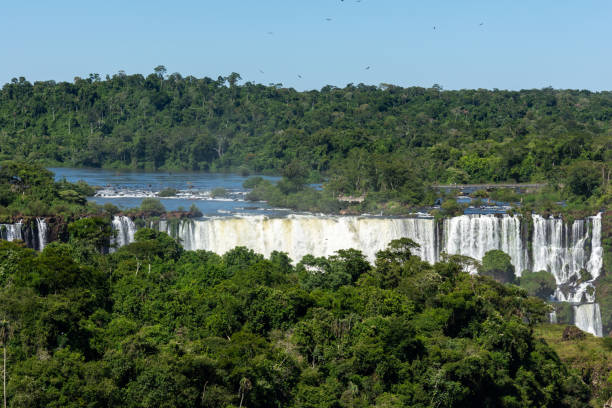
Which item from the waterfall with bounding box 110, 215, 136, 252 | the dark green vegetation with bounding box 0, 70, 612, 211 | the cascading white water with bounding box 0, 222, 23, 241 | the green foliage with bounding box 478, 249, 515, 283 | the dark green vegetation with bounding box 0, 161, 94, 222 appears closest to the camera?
the cascading white water with bounding box 0, 222, 23, 241

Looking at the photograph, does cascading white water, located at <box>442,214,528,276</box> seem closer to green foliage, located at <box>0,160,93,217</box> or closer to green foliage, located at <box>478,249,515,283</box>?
green foliage, located at <box>478,249,515,283</box>

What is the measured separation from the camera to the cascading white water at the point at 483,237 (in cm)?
4166

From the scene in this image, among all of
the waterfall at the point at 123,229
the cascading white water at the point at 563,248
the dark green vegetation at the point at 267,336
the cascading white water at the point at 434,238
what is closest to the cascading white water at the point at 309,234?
the cascading white water at the point at 434,238

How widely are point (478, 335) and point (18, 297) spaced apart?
14.1 m

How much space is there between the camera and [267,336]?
960 inches

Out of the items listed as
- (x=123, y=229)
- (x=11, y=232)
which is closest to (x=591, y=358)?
(x=123, y=229)

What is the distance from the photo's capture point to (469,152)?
209 feet

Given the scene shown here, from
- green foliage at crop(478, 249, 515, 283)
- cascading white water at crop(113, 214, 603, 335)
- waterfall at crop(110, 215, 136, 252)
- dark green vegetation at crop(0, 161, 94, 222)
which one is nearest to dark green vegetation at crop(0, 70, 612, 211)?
cascading white water at crop(113, 214, 603, 335)

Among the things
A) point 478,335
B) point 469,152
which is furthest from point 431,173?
point 478,335

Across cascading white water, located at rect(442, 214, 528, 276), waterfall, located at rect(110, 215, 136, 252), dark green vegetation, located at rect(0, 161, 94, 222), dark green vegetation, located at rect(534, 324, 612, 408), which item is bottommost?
dark green vegetation, located at rect(534, 324, 612, 408)

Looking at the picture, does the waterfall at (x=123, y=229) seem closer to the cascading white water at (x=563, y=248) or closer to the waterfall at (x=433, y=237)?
the waterfall at (x=433, y=237)

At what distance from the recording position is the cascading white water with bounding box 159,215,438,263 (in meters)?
40.2

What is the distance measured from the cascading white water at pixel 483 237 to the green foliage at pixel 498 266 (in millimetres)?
1047

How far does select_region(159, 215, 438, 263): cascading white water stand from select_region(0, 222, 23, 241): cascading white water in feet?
26.2
